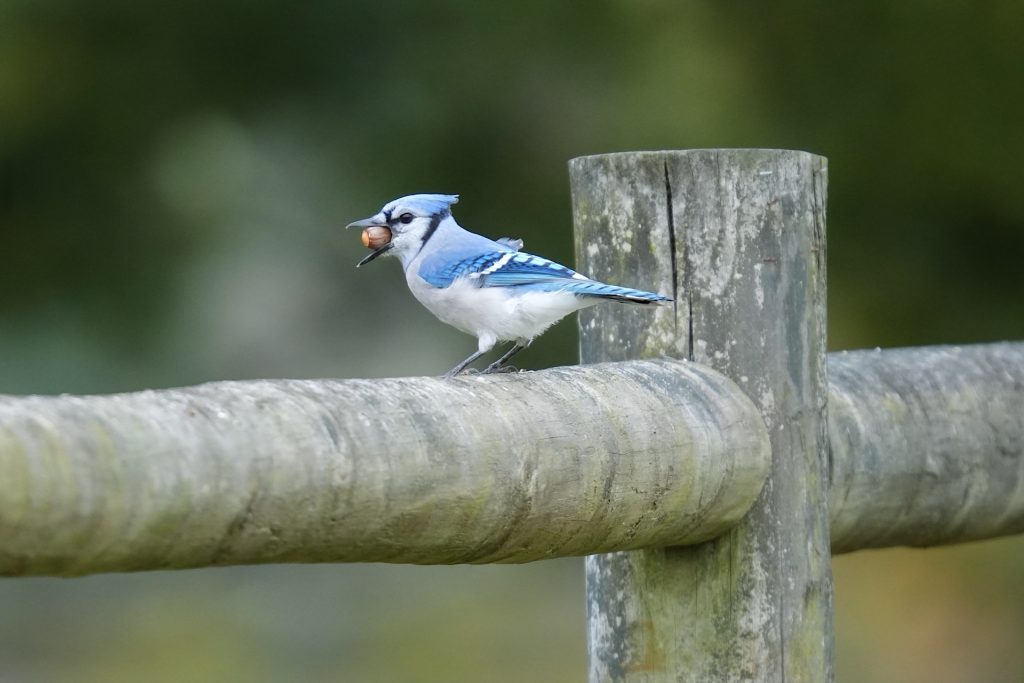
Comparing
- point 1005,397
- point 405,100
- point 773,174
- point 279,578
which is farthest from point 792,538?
point 279,578

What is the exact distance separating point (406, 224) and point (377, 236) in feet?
0.19

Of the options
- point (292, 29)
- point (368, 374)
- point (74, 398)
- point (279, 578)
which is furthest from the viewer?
point (279, 578)

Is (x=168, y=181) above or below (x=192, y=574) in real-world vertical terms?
above

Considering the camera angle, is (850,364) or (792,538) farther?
(850,364)

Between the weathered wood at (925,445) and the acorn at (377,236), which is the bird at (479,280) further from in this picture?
the weathered wood at (925,445)

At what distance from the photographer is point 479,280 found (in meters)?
2.47

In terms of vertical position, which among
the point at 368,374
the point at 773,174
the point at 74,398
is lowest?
the point at 368,374

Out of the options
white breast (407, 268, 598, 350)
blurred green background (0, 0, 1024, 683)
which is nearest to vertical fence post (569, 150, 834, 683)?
white breast (407, 268, 598, 350)

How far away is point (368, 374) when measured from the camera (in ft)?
17.5

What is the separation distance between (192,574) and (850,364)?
3813 millimetres

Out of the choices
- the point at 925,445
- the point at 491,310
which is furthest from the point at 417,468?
the point at 925,445

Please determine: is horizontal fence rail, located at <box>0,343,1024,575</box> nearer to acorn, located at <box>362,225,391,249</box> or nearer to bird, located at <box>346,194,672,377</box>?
bird, located at <box>346,194,672,377</box>

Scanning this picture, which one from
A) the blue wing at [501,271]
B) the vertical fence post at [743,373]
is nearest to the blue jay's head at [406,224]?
the blue wing at [501,271]

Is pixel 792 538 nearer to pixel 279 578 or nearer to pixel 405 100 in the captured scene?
pixel 405 100
